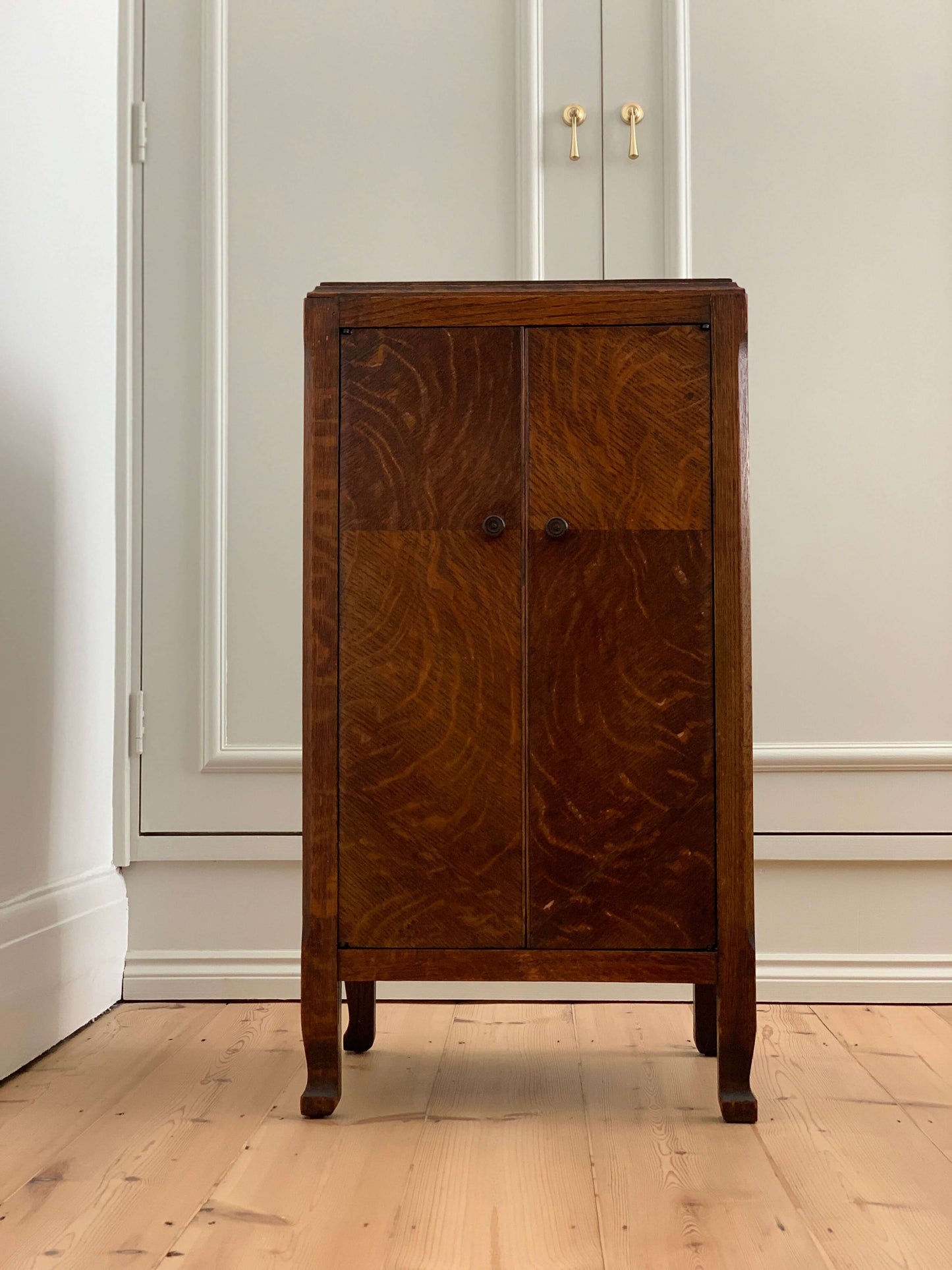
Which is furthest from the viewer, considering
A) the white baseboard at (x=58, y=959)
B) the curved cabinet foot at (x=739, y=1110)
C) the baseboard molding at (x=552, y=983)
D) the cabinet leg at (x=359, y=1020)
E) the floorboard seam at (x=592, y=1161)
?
the baseboard molding at (x=552, y=983)

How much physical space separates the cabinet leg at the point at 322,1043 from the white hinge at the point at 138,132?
1396mm

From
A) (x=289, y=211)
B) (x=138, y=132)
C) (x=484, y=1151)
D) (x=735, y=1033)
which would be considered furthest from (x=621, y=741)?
(x=138, y=132)

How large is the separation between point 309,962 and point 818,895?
36.0 inches

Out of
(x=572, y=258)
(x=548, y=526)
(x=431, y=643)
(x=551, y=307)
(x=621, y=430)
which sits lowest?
(x=431, y=643)

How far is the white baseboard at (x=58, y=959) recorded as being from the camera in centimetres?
143

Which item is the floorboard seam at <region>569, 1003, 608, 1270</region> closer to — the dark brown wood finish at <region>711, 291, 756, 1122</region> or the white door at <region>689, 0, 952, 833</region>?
the dark brown wood finish at <region>711, 291, 756, 1122</region>

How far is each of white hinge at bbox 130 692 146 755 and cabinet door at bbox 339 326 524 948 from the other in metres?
0.68

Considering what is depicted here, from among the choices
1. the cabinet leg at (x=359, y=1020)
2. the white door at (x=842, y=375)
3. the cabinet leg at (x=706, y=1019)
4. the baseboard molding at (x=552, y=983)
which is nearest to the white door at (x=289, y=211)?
the white door at (x=842, y=375)

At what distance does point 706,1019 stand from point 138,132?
1658 mm

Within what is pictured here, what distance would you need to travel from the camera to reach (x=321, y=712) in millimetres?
1280

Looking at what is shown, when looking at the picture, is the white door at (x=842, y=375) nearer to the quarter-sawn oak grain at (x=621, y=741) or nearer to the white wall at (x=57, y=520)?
the quarter-sawn oak grain at (x=621, y=741)

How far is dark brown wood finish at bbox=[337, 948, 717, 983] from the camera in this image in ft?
4.11

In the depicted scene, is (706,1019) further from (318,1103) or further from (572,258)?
(572,258)

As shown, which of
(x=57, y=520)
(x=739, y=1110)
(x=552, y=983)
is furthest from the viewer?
(x=552, y=983)
